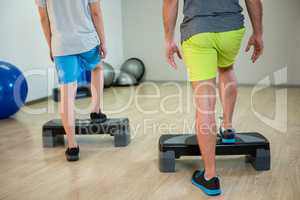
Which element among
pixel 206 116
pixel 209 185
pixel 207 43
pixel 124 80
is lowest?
pixel 209 185

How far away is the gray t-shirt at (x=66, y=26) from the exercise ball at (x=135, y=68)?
384cm

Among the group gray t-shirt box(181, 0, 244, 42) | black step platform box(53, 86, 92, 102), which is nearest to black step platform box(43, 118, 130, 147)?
gray t-shirt box(181, 0, 244, 42)

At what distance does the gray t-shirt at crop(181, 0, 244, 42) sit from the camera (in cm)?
202

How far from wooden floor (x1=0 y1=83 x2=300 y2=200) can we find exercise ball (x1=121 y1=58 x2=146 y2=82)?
8.06 feet

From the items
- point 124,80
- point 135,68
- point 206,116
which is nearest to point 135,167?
A: point 206,116

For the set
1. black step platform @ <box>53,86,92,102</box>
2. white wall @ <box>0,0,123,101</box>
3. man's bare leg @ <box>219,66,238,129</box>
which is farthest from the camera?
black step platform @ <box>53,86,92,102</box>

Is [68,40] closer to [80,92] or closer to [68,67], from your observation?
[68,67]

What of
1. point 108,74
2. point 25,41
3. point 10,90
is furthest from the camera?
point 108,74

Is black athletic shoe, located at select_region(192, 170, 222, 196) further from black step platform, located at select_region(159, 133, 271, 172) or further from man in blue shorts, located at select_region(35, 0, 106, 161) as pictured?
man in blue shorts, located at select_region(35, 0, 106, 161)

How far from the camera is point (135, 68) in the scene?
6613 mm

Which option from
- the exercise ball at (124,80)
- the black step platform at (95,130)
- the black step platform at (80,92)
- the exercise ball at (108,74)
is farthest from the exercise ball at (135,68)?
the black step platform at (95,130)

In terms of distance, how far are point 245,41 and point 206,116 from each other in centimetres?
424

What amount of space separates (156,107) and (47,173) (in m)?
2.15

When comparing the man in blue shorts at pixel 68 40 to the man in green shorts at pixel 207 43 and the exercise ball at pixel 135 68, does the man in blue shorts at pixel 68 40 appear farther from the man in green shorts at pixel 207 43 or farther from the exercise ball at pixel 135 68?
the exercise ball at pixel 135 68
